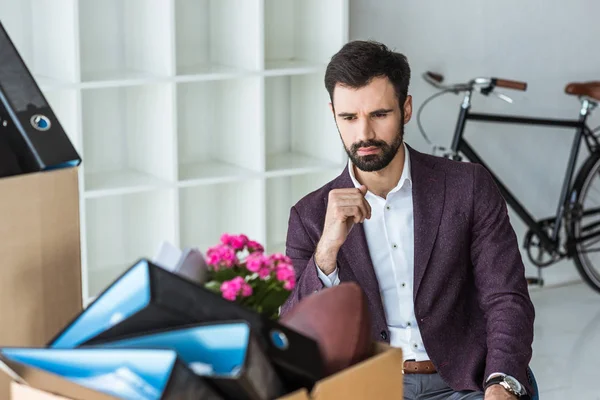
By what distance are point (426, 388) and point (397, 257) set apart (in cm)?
29

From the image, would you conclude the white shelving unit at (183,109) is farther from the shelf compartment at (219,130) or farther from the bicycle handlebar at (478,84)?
the bicycle handlebar at (478,84)

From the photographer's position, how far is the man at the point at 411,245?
209 cm

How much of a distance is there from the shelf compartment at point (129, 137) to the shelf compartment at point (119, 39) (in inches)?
3.4

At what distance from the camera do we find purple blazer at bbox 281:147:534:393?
2.08m

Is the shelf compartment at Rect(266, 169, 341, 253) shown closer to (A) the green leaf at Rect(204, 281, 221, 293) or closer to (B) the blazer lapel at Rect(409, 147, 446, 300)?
(B) the blazer lapel at Rect(409, 147, 446, 300)

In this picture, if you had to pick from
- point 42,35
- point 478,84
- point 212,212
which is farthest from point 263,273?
point 478,84

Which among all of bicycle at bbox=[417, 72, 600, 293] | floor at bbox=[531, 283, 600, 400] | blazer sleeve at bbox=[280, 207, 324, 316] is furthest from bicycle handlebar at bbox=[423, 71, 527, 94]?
blazer sleeve at bbox=[280, 207, 324, 316]

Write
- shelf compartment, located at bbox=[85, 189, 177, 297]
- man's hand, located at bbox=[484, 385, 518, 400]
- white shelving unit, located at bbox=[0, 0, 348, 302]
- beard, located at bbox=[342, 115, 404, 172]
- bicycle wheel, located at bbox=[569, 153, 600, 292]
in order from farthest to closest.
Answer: bicycle wheel, located at bbox=[569, 153, 600, 292]
shelf compartment, located at bbox=[85, 189, 177, 297]
white shelving unit, located at bbox=[0, 0, 348, 302]
beard, located at bbox=[342, 115, 404, 172]
man's hand, located at bbox=[484, 385, 518, 400]

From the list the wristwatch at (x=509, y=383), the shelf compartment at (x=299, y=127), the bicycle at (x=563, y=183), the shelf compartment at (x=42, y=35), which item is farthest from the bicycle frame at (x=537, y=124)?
the wristwatch at (x=509, y=383)

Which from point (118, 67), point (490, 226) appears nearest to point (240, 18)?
point (118, 67)

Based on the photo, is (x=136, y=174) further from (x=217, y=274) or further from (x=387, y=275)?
(x=217, y=274)

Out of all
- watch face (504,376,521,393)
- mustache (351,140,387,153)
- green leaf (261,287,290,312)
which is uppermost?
mustache (351,140,387,153)

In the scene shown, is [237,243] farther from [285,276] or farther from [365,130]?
[365,130]

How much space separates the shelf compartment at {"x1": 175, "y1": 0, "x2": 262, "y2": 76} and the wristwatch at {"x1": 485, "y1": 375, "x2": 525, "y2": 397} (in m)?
2.00
